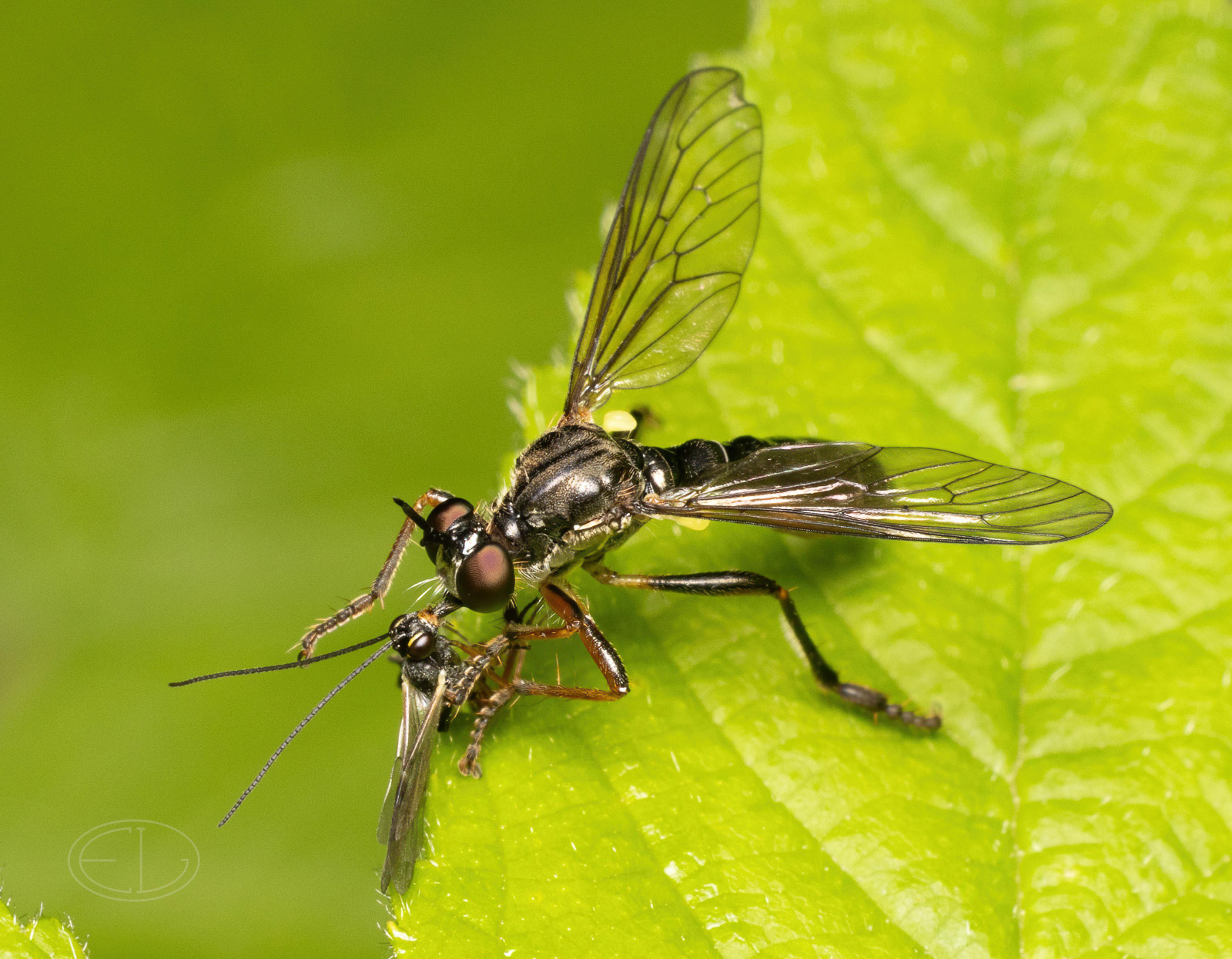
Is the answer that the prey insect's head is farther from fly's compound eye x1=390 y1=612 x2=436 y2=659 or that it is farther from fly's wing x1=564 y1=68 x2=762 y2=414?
fly's wing x1=564 y1=68 x2=762 y2=414

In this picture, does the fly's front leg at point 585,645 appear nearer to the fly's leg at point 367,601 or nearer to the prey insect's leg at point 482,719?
the prey insect's leg at point 482,719

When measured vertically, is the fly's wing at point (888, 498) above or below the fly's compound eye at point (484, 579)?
below

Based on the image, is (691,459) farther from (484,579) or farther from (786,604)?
(484,579)

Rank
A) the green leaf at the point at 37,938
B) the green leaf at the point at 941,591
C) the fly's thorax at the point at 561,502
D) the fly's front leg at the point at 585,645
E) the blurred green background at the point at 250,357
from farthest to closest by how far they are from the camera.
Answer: the blurred green background at the point at 250,357 → the fly's thorax at the point at 561,502 → the fly's front leg at the point at 585,645 → the green leaf at the point at 941,591 → the green leaf at the point at 37,938

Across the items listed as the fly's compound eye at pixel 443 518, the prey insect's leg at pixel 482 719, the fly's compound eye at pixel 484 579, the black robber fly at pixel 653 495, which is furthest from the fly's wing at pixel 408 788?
the fly's compound eye at pixel 443 518

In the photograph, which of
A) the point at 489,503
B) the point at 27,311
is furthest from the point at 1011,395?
the point at 27,311

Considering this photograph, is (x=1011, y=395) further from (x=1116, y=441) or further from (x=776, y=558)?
(x=776, y=558)
